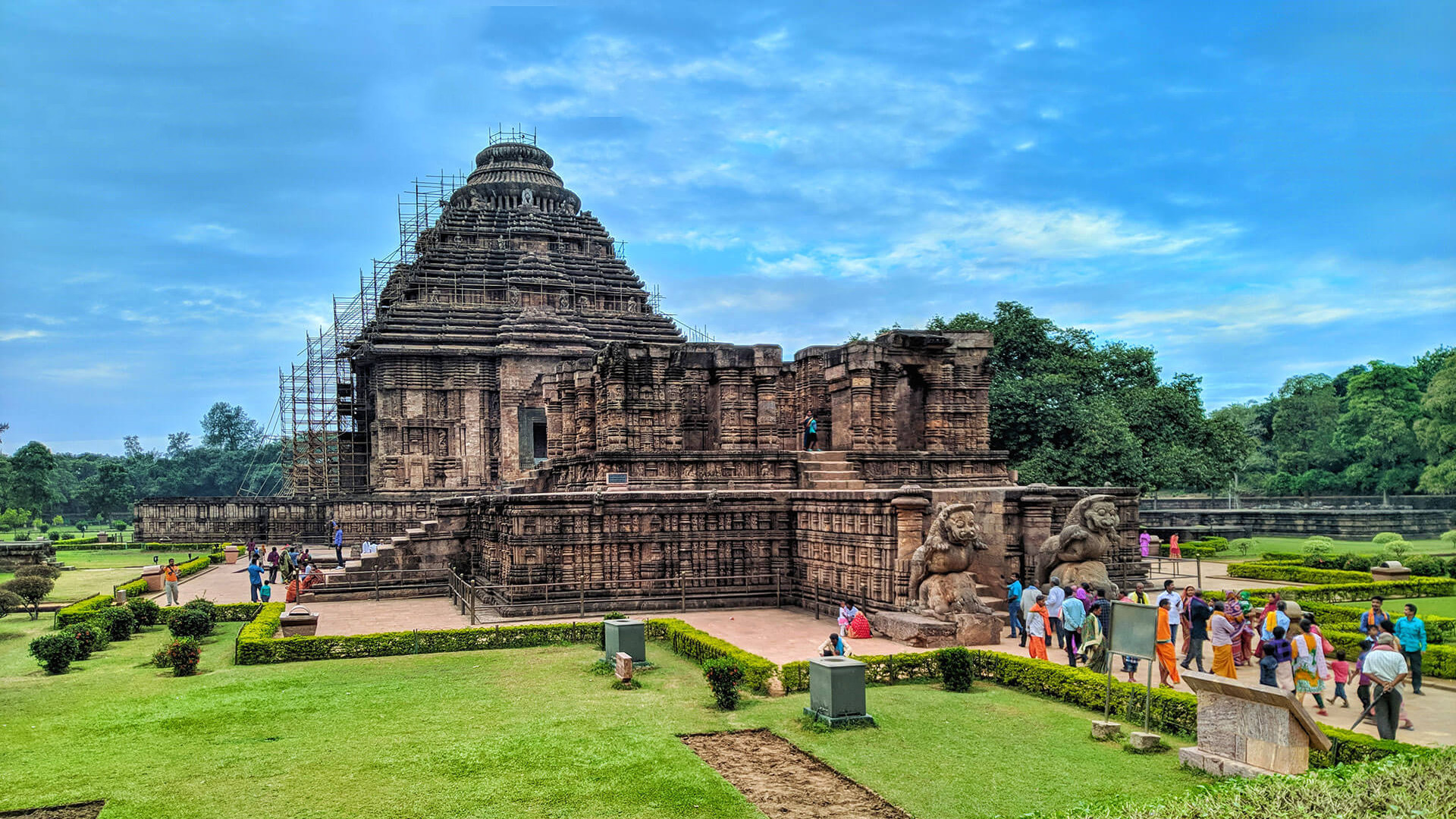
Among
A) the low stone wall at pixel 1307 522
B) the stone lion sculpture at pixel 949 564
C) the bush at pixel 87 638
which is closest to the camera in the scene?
the bush at pixel 87 638

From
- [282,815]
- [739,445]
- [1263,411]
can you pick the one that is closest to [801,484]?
[739,445]

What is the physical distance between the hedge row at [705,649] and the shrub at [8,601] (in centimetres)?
1272

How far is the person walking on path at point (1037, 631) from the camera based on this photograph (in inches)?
503

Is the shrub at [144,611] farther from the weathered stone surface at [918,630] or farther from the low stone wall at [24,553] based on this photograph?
the low stone wall at [24,553]

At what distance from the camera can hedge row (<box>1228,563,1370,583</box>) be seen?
22.9m

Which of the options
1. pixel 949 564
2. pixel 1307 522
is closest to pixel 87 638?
pixel 949 564

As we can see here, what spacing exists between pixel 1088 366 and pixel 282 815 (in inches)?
1331

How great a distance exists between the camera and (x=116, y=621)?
54.7 feet

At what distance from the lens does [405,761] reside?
8.96 m

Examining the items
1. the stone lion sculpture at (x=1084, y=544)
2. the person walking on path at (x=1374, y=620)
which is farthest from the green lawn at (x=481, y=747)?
the stone lion sculpture at (x=1084, y=544)

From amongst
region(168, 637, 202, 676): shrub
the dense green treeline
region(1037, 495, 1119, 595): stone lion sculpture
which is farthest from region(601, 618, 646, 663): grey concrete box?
the dense green treeline

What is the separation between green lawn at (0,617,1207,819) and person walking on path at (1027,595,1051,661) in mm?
1428

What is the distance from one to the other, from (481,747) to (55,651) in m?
8.10

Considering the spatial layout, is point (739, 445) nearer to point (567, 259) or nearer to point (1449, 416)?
point (567, 259)
